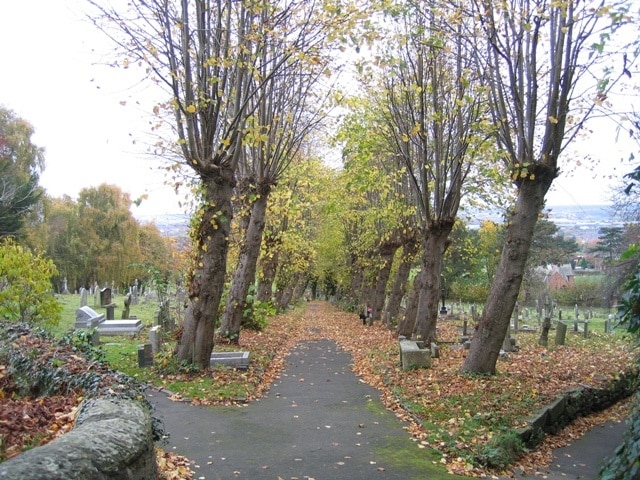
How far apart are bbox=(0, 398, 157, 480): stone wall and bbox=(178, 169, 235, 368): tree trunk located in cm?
641

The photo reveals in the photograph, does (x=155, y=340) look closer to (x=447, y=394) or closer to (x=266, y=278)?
(x=447, y=394)

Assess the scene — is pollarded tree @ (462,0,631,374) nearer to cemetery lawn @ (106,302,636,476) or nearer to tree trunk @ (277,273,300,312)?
cemetery lawn @ (106,302,636,476)

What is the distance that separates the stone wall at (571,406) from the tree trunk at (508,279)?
1.60 meters

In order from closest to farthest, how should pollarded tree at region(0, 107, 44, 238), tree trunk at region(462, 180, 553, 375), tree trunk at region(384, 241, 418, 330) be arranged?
1. tree trunk at region(462, 180, 553, 375)
2. tree trunk at region(384, 241, 418, 330)
3. pollarded tree at region(0, 107, 44, 238)

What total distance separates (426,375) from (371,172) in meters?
6.91

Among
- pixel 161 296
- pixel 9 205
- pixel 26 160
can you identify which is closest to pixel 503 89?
pixel 161 296

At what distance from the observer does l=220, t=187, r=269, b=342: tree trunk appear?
16.5 metres

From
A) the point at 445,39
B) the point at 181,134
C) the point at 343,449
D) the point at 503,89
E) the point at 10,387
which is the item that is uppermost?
the point at 445,39

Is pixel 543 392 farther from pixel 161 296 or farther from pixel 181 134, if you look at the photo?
pixel 161 296

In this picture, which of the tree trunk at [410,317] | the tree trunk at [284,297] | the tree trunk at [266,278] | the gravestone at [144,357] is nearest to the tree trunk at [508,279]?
the gravestone at [144,357]

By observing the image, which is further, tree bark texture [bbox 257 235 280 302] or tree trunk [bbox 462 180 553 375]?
tree bark texture [bbox 257 235 280 302]

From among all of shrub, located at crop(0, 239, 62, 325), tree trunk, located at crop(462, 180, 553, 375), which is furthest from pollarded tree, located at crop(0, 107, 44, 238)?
tree trunk, located at crop(462, 180, 553, 375)

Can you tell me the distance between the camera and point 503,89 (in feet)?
37.7

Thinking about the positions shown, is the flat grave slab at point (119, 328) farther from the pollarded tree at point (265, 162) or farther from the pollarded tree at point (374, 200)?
the pollarded tree at point (374, 200)
